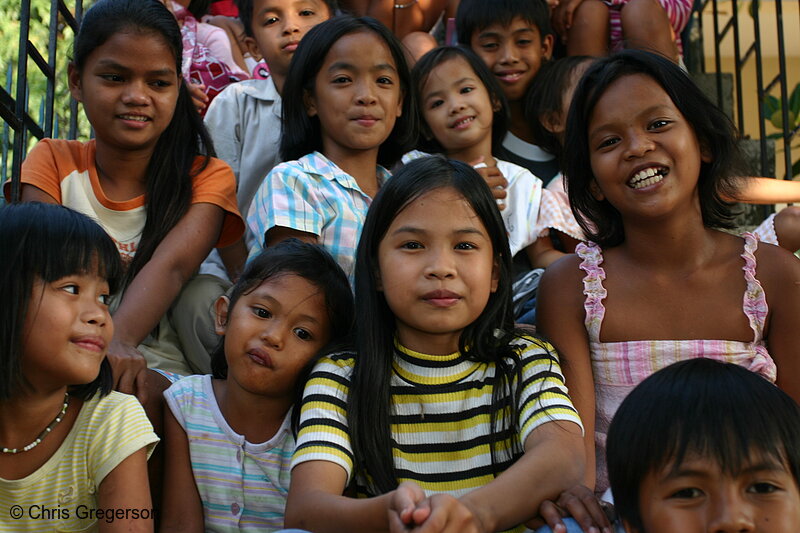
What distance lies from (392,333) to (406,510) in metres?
0.69

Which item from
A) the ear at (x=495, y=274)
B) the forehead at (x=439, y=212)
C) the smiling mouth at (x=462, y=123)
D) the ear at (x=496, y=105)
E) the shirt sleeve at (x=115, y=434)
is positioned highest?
the ear at (x=496, y=105)

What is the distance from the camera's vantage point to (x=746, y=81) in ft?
24.1

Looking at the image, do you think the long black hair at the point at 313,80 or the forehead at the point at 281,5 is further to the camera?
the forehead at the point at 281,5

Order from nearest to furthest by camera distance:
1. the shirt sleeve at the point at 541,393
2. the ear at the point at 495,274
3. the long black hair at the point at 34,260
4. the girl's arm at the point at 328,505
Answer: the girl's arm at the point at 328,505
the long black hair at the point at 34,260
the shirt sleeve at the point at 541,393
the ear at the point at 495,274

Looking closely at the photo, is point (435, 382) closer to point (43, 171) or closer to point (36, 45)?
point (43, 171)

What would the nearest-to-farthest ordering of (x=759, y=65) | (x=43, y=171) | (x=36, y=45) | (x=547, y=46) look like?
(x=43, y=171), (x=547, y=46), (x=759, y=65), (x=36, y=45)

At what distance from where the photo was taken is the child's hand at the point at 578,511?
176 centimetres

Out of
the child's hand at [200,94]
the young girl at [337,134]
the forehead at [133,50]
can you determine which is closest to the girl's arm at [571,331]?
the young girl at [337,134]

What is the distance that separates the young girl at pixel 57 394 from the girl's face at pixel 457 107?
1720mm

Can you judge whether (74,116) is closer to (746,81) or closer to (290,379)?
(290,379)

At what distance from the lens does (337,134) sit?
9.97 feet

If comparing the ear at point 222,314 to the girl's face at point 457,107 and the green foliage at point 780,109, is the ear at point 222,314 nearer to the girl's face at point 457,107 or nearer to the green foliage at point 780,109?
the girl's face at point 457,107

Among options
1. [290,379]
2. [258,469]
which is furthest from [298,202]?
[258,469]

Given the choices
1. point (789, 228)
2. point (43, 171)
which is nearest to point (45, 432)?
point (43, 171)
